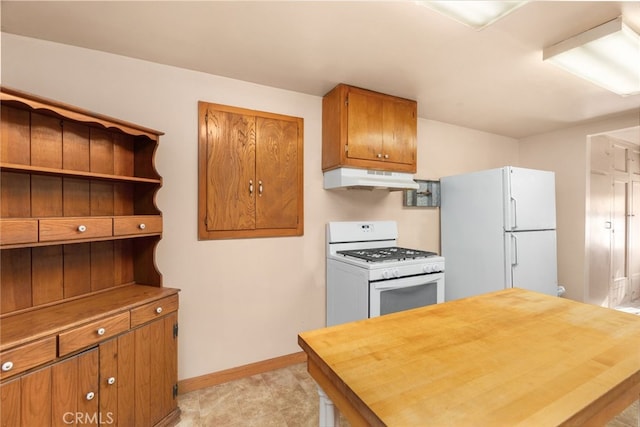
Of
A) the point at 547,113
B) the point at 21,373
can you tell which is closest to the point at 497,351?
the point at 21,373

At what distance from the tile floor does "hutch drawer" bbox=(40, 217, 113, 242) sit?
129cm

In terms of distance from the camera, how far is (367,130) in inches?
96.4

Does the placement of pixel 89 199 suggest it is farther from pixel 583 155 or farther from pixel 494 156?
pixel 583 155

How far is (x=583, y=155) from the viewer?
341 cm

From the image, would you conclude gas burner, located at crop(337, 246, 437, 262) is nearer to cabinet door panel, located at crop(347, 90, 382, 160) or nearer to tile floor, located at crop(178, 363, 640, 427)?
cabinet door panel, located at crop(347, 90, 382, 160)

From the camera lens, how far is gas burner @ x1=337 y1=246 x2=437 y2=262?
2.30 metres

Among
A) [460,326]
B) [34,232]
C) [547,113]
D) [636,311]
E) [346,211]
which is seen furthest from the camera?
[636,311]

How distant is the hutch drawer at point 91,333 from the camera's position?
1.25 metres

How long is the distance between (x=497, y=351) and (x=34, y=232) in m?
1.92

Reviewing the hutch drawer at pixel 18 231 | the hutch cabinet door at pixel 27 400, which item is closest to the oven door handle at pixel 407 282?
the hutch cabinet door at pixel 27 400

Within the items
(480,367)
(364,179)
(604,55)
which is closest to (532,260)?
(604,55)

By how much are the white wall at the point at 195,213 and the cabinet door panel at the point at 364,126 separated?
1.23ft

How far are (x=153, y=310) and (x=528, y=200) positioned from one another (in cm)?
335

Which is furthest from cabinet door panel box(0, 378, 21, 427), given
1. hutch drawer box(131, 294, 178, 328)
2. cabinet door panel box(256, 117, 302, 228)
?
cabinet door panel box(256, 117, 302, 228)
